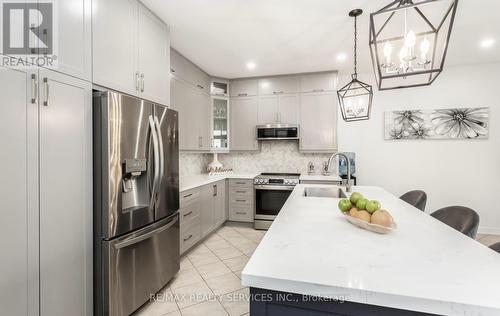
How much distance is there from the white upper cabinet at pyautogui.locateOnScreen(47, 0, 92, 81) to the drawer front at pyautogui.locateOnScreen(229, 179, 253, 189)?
2.76m

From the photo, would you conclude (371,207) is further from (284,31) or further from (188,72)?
(188,72)

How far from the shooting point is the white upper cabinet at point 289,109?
4.07 meters

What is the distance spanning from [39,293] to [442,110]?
5183 millimetres

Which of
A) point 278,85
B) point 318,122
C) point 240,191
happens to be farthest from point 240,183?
point 278,85

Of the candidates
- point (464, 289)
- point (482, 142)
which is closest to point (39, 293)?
point (464, 289)

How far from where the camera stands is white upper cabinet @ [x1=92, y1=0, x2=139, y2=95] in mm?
1631

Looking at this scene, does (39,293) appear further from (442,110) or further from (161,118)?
(442,110)

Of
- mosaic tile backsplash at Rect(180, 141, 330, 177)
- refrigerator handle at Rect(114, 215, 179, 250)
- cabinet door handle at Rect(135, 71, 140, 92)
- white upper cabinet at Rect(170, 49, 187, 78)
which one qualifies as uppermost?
white upper cabinet at Rect(170, 49, 187, 78)

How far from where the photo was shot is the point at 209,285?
7.57ft

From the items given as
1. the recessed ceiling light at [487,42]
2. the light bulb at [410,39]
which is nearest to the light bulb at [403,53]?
the light bulb at [410,39]

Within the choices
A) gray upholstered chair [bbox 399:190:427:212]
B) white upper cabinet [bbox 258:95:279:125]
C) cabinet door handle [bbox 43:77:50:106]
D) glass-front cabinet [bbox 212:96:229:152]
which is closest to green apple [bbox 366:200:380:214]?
gray upholstered chair [bbox 399:190:427:212]

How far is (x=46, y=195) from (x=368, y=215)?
182 centimetres

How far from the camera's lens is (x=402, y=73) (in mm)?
1120

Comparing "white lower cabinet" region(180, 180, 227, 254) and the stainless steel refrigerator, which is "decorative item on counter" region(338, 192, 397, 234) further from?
"white lower cabinet" region(180, 180, 227, 254)
